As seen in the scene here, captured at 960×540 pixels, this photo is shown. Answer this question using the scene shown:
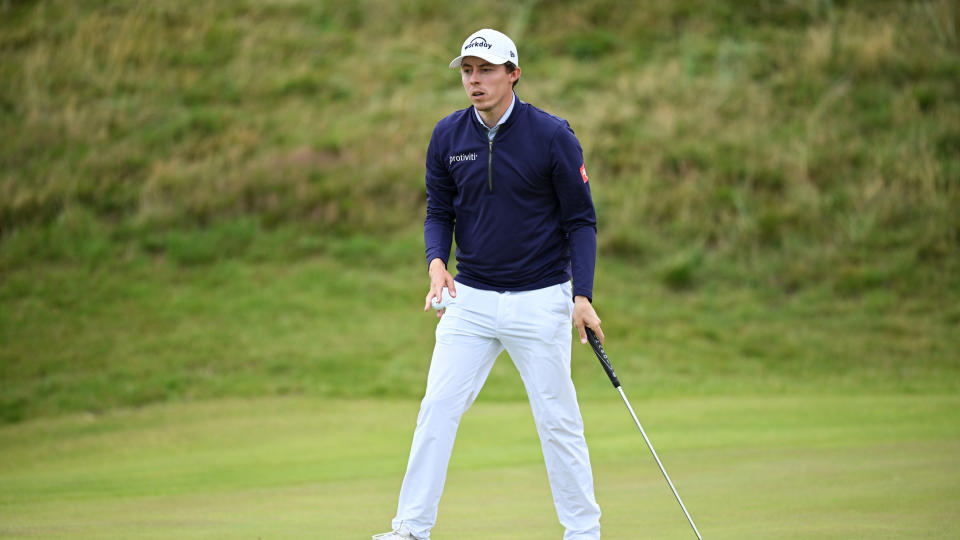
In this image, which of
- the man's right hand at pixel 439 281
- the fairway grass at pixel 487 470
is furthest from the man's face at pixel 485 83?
the fairway grass at pixel 487 470

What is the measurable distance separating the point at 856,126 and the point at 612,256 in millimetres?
5323

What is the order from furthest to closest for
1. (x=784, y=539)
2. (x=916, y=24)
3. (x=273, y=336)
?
(x=916, y=24) → (x=273, y=336) → (x=784, y=539)

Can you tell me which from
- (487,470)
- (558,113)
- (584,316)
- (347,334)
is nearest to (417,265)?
(347,334)

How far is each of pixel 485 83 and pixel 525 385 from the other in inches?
46.9

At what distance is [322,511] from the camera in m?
5.36

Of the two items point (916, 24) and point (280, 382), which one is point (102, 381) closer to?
point (280, 382)

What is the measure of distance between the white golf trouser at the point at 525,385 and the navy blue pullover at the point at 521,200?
0.10 meters

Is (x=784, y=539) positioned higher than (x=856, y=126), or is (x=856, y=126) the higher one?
(x=856, y=126)

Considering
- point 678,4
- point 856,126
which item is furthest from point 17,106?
point 856,126

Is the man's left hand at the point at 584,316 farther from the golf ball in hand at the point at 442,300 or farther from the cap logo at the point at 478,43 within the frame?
the cap logo at the point at 478,43

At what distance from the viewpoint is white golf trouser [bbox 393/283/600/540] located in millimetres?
4066

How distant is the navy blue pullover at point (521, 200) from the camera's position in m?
4.10

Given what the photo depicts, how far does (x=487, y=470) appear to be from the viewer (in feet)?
23.1

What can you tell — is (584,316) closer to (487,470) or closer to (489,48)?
(489,48)
